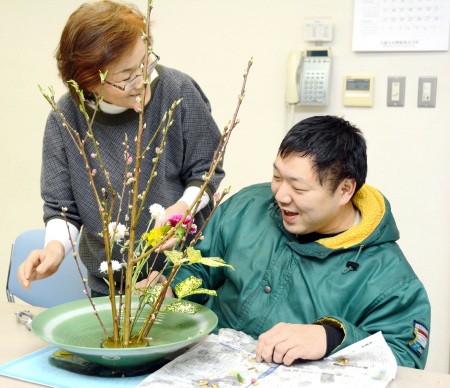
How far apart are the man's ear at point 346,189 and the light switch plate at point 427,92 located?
1.17m

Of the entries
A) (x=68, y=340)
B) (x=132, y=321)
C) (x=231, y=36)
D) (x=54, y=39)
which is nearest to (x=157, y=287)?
(x=132, y=321)

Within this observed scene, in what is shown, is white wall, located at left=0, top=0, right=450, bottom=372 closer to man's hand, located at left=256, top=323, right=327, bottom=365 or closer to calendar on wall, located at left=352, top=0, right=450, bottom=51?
calendar on wall, located at left=352, top=0, right=450, bottom=51

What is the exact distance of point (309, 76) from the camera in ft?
8.41

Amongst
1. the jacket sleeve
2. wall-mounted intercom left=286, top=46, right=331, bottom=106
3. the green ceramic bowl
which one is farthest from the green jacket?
wall-mounted intercom left=286, top=46, right=331, bottom=106

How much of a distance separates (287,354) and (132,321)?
310 mm

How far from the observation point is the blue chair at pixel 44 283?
202 cm

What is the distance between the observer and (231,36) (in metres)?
2.73

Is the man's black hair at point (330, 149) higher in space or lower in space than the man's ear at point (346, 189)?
higher

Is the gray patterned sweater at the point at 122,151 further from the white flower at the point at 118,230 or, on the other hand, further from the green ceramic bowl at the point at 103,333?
the white flower at the point at 118,230

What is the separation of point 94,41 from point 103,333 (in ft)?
2.34

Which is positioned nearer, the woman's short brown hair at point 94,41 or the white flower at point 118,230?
the white flower at point 118,230

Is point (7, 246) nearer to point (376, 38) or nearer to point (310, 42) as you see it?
point (310, 42)

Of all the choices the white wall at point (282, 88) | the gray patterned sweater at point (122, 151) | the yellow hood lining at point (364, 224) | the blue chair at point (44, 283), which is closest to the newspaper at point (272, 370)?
the yellow hood lining at point (364, 224)

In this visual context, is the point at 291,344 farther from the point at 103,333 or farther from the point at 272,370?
the point at 103,333
